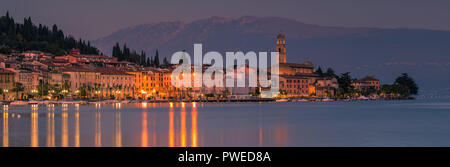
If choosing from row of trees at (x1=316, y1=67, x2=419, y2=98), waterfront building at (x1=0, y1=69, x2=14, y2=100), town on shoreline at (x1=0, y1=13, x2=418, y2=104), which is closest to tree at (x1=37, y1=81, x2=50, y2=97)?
town on shoreline at (x1=0, y1=13, x2=418, y2=104)

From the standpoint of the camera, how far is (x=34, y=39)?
360ft

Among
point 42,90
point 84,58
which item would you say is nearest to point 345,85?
point 84,58

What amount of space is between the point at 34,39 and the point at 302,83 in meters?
50.4

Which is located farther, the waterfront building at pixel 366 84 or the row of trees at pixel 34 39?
the waterfront building at pixel 366 84

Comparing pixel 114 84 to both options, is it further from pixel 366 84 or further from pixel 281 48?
pixel 366 84

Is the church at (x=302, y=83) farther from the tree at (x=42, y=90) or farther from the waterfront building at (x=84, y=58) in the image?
the tree at (x=42, y=90)

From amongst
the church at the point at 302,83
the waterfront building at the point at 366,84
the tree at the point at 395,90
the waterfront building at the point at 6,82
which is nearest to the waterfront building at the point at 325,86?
the church at the point at 302,83

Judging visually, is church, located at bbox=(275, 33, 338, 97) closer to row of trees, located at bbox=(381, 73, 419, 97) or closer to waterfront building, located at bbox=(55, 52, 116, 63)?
row of trees, located at bbox=(381, 73, 419, 97)

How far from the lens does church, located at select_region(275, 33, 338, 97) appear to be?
117 m

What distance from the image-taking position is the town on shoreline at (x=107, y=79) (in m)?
A: 75.6
